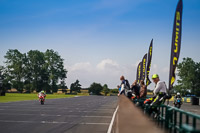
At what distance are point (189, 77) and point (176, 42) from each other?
10355 cm

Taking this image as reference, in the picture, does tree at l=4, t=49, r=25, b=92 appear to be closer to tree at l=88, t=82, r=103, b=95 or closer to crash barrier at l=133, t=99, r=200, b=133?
tree at l=88, t=82, r=103, b=95

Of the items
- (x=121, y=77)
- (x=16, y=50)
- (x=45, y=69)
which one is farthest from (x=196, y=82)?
(x=121, y=77)

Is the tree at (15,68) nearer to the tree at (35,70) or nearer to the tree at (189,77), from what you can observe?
the tree at (35,70)

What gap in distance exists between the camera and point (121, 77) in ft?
45.2

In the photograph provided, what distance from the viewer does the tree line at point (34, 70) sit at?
352 ft

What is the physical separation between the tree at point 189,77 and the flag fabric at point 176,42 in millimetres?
102095

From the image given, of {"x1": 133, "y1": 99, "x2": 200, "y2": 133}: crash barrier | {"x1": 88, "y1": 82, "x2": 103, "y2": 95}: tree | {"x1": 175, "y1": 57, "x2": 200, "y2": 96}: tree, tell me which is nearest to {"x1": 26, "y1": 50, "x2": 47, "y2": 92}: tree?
{"x1": 88, "y1": 82, "x2": 103, "y2": 95}: tree

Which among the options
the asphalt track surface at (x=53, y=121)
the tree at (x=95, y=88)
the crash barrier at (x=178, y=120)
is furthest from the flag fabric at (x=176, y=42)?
the tree at (x=95, y=88)

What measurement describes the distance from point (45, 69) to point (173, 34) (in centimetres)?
10563

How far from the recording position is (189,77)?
10825 cm

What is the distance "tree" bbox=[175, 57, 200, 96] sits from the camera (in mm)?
107875

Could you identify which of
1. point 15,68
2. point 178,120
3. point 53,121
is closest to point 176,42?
point 178,120

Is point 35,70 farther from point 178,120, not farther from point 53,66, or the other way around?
point 178,120

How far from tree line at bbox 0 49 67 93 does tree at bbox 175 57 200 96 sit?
50.9 meters
